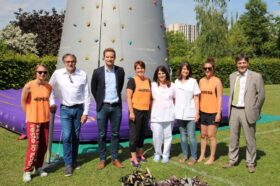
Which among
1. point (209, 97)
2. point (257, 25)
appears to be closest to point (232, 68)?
point (209, 97)

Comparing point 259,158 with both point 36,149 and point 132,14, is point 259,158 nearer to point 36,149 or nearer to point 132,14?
point 36,149

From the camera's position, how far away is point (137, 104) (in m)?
6.01

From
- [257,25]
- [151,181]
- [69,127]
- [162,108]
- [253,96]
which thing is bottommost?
[151,181]

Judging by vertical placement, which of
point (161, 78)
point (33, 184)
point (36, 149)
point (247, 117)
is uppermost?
point (161, 78)

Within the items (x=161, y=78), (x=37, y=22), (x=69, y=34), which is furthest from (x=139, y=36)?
(x=37, y=22)

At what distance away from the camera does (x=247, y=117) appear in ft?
18.6

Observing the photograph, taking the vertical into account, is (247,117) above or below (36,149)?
above

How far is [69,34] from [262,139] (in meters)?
5.27

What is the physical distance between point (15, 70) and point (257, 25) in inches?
1476

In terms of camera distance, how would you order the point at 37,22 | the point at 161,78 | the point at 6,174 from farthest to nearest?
the point at 37,22
the point at 161,78
the point at 6,174

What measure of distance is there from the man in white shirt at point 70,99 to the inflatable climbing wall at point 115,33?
3.33m

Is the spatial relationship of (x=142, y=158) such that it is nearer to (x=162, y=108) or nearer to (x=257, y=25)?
(x=162, y=108)

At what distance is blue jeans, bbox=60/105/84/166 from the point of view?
Result: 562cm

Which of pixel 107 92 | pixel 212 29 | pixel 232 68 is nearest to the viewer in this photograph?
pixel 107 92
